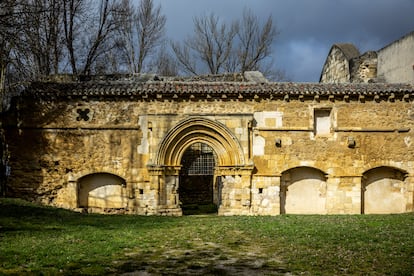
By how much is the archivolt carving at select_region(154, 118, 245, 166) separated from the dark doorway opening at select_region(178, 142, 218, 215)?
192 inches

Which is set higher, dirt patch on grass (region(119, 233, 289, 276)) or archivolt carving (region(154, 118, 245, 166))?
archivolt carving (region(154, 118, 245, 166))

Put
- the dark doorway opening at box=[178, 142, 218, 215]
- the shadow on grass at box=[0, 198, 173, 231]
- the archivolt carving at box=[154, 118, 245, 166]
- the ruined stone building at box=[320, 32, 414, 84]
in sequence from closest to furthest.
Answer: the shadow on grass at box=[0, 198, 173, 231], the archivolt carving at box=[154, 118, 245, 166], the ruined stone building at box=[320, 32, 414, 84], the dark doorway opening at box=[178, 142, 218, 215]

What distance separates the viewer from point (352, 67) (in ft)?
73.8

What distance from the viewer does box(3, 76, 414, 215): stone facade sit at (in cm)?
1619

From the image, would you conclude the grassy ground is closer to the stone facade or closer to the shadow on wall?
the shadow on wall

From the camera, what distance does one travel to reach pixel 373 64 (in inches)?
863

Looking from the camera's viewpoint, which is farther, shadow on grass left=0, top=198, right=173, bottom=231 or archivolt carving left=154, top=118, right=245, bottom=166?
archivolt carving left=154, top=118, right=245, bottom=166

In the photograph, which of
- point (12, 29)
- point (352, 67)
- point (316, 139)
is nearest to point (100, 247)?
point (12, 29)

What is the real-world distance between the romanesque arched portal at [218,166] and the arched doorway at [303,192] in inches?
56.9

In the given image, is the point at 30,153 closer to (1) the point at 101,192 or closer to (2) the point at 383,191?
(1) the point at 101,192

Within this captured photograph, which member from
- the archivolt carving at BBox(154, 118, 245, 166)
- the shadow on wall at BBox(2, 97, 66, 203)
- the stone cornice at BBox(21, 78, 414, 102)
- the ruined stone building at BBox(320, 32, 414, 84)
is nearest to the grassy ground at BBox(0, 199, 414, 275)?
the shadow on wall at BBox(2, 97, 66, 203)

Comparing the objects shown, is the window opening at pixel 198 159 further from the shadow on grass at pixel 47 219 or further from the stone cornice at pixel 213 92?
the shadow on grass at pixel 47 219

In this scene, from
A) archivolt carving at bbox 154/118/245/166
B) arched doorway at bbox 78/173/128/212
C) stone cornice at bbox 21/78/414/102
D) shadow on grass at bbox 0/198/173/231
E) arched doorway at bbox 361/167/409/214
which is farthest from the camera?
arched doorway at bbox 361/167/409/214

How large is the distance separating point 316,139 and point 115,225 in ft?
25.9
